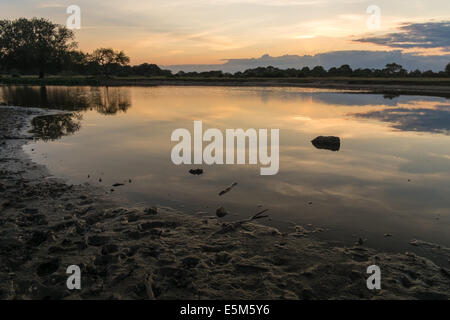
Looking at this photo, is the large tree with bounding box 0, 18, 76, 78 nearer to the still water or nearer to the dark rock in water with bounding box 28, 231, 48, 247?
the still water

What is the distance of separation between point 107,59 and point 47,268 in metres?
174

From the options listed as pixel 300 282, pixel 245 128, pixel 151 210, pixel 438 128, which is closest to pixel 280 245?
pixel 300 282

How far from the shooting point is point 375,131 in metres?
26.4

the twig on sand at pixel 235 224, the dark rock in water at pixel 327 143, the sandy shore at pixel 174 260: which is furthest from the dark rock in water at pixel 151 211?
the dark rock in water at pixel 327 143

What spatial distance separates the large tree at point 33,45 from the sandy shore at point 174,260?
143867mm

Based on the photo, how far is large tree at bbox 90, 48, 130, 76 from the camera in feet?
523

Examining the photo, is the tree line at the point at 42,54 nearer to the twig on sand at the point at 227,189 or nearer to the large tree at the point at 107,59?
the large tree at the point at 107,59

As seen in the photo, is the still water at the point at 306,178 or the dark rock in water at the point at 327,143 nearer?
the still water at the point at 306,178

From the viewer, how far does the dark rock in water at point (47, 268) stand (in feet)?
21.4

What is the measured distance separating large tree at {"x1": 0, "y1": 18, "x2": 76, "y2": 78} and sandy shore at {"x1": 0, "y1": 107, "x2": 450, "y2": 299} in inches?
5664

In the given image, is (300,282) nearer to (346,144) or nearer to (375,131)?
(346,144)

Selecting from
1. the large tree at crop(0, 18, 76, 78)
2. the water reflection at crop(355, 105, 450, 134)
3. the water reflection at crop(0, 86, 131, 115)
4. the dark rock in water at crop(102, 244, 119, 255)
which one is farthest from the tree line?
the dark rock in water at crop(102, 244, 119, 255)

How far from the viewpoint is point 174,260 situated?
23.4ft

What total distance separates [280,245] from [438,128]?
A: 1083 inches
